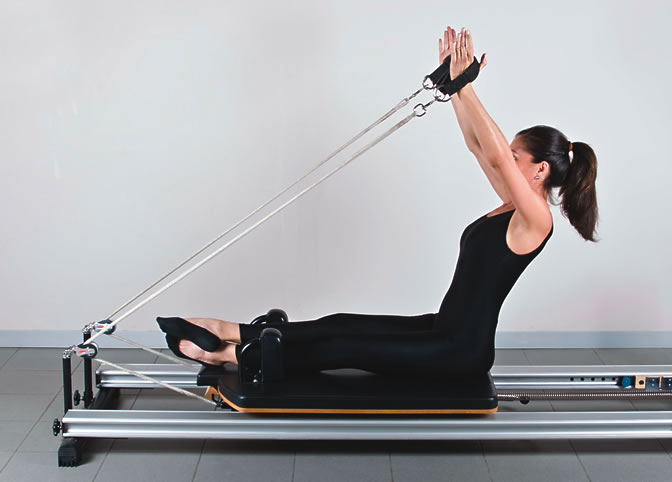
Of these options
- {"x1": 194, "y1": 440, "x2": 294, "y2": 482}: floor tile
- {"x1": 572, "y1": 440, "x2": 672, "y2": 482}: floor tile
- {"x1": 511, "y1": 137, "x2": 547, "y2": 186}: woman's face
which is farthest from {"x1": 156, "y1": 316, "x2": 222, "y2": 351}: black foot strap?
{"x1": 572, "y1": 440, "x2": 672, "y2": 482}: floor tile

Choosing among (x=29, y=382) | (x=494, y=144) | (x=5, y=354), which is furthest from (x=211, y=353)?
(x=5, y=354)

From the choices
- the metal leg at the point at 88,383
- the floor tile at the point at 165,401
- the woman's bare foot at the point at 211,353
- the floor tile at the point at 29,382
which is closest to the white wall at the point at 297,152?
the floor tile at the point at 29,382

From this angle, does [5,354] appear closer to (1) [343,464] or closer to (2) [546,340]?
(1) [343,464]

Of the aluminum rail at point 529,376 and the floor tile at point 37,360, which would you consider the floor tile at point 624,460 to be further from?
the floor tile at point 37,360

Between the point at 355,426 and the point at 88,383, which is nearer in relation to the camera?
the point at 355,426

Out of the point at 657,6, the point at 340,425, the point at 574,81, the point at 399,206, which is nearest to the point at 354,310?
the point at 399,206

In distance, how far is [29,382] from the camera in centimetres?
313

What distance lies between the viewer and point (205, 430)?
2.43 m

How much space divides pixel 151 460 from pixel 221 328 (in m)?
0.47

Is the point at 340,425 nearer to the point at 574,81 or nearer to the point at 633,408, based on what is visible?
the point at 633,408

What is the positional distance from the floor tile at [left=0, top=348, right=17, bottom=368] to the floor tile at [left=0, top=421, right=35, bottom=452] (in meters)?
0.64

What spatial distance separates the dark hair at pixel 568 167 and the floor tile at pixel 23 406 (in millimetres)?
1945

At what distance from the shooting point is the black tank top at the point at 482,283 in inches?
92.6

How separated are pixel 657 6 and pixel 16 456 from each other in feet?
9.79
